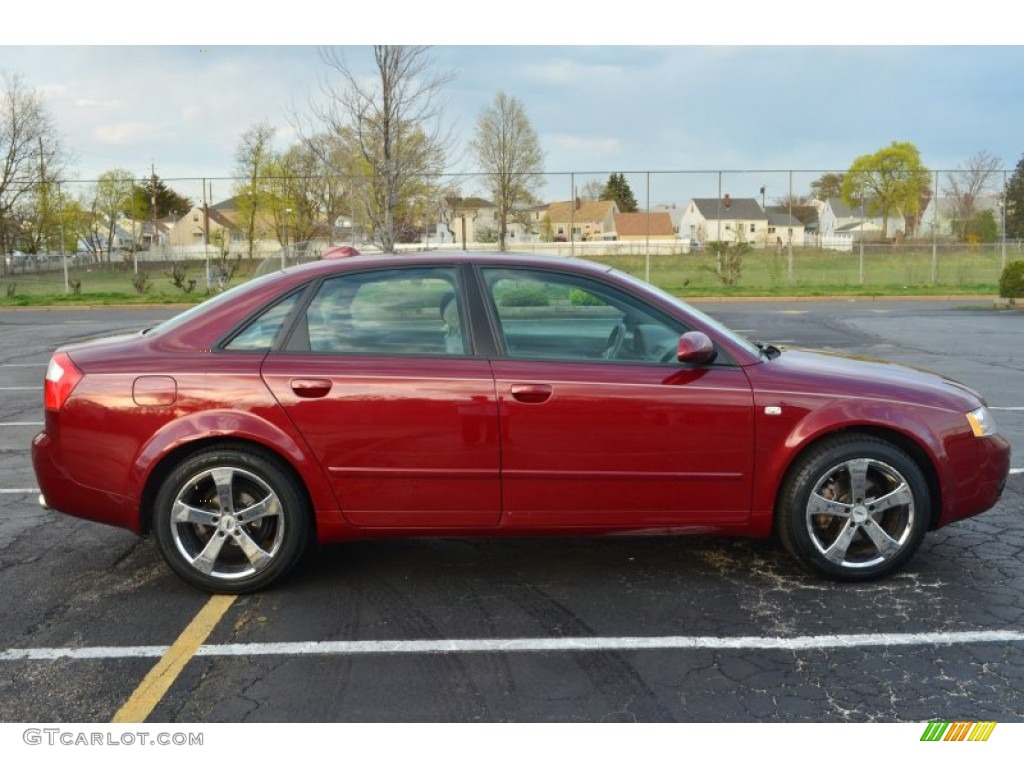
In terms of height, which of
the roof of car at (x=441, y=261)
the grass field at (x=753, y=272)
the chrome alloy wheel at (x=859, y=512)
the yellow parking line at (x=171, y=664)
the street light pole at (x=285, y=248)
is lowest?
the yellow parking line at (x=171, y=664)

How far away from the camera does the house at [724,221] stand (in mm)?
A: 28703

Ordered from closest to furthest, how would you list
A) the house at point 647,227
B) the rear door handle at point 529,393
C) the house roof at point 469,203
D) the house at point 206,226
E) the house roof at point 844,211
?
the rear door handle at point 529,393 → the house roof at point 469,203 → the house at point 647,227 → the house at point 206,226 → the house roof at point 844,211

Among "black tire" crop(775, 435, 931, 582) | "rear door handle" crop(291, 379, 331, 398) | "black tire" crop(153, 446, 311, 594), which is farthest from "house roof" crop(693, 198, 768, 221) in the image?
"black tire" crop(153, 446, 311, 594)

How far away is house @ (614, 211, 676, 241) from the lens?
29.1 meters

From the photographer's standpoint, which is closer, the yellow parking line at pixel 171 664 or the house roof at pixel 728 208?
the yellow parking line at pixel 171 664

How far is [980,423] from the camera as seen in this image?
165 inches

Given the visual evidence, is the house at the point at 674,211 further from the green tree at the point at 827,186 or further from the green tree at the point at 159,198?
the green tree at the point at 159,198

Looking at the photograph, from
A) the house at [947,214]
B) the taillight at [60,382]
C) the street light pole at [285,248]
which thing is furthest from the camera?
the house at [947,214]

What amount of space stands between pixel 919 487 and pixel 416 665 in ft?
7.94

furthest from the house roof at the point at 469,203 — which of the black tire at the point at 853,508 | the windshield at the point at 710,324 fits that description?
the black tire at the point at 853,508

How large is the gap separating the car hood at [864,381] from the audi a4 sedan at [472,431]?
1 centimetres

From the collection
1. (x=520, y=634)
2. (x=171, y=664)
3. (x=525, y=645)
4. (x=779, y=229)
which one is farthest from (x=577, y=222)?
(x=171, y=664)

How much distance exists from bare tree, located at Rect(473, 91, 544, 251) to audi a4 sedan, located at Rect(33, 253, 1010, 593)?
76.2 ft

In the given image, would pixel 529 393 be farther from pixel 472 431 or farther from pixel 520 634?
pixel 520 634
